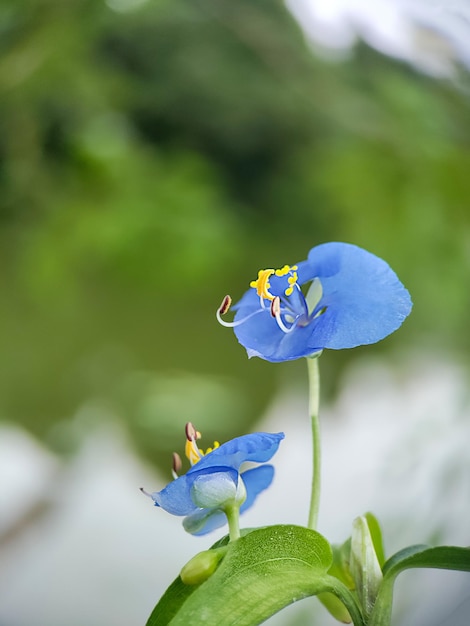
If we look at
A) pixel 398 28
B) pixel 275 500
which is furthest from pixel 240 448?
pixel 398 28

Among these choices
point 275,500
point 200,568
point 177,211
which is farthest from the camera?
point 177,211

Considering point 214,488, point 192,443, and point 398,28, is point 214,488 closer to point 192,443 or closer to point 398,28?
point 192,443

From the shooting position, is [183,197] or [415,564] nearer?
[415,564]

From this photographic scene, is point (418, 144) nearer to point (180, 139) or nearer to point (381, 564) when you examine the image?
point (180, 139)

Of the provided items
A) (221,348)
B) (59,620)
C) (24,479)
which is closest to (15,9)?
(221,348)

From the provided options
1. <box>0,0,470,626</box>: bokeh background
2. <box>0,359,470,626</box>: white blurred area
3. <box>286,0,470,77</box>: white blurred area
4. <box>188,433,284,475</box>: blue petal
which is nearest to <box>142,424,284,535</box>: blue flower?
<box>188,433,284,475</box>: blue petal
